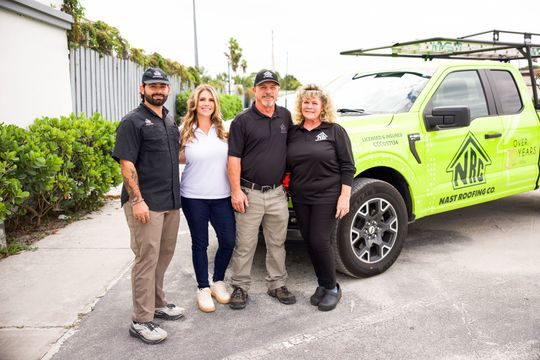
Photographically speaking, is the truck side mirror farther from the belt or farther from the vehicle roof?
the belt

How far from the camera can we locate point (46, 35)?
7.00 metres

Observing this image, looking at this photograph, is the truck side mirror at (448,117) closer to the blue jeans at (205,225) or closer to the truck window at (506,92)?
the truck window at (506,92)

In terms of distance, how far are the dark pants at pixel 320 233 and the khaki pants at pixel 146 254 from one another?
3.14 feet

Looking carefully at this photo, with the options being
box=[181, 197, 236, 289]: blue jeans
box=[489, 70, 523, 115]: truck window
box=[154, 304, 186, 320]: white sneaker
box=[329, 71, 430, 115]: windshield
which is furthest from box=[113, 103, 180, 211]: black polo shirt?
box=[489, 70, 523, 115]: truck window

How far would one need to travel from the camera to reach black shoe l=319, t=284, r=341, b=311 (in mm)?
3676

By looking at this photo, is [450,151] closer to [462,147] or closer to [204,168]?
[462,147]

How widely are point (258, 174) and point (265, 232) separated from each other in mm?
534

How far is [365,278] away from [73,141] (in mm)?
3769

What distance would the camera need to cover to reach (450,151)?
4.59 metres

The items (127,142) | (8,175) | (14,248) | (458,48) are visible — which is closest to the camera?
(127,142)

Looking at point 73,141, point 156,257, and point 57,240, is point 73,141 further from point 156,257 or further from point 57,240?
point 156,257

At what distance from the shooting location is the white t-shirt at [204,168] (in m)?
3.53

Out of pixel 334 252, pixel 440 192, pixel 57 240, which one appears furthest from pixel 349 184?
pixel 57 240

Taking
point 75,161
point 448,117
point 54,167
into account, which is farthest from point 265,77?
point 75,161
